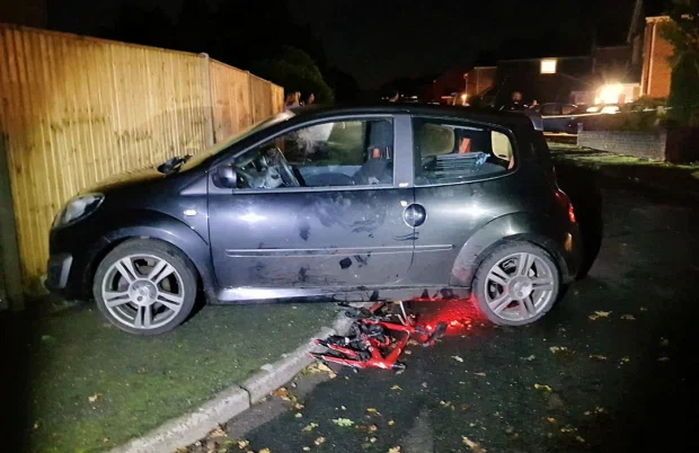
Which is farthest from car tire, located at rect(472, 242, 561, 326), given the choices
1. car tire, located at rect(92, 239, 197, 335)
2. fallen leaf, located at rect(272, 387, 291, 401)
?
car tire, located at rect(92, 239, 197, 335)

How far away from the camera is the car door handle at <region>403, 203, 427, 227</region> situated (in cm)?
482

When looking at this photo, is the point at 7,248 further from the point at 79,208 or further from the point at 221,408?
the point at 221,408

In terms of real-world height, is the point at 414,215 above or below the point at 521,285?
above

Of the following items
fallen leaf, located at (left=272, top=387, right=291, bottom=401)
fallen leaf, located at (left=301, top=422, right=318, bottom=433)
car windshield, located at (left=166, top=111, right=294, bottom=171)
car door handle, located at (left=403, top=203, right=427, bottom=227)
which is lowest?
fallen leaf, located at (left=301, top=422, right=318, bottom=433)

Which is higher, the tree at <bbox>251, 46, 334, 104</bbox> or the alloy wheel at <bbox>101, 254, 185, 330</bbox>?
the tree at <bbox>251, 46, 334, 104</bbox>

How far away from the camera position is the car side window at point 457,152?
194 inches

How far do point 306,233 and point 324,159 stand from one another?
5.70 feet

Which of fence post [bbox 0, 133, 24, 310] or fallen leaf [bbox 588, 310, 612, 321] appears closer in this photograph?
fence post [bbox 0, 133, 24, 310]

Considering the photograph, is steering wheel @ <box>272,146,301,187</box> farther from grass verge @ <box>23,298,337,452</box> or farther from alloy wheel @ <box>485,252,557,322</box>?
alloy wheel @ <box>485,252,557,322</box>

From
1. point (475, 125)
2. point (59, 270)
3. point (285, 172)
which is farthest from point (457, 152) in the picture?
point (59, 270)

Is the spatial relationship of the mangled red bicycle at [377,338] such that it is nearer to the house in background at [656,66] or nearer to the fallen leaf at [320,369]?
A: the fallen leaf at [320,369]

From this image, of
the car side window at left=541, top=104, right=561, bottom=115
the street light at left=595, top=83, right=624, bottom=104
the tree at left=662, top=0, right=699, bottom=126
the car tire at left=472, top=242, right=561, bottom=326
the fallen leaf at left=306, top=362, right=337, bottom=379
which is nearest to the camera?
the fallen leaf at left=306, top=362, right=337, bottom=379

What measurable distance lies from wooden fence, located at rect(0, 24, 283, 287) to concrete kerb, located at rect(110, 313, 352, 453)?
2736 millimetres

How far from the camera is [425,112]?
4.98 metres
